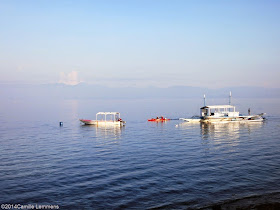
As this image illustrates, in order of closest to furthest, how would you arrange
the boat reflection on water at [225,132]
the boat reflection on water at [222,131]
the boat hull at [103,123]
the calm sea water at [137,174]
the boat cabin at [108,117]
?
the calm sea water at [137,174] → the boat reflection on water at [222,131] → the boat reflection on water at [225,132] → the boat hull at [103,123] → the boat cabin at [108,117]

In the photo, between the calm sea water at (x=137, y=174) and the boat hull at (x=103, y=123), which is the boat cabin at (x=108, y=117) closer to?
the boat hull at (x=103, y=123)

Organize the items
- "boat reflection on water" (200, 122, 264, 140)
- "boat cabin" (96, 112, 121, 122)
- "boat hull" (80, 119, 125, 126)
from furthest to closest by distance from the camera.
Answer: "boat cabin" (96, 112, 121, 122) < "boat hull" (80, 119, 125, 126) < "boat reflection on water" (200, 122, 264, 140)

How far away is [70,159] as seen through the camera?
4325 cm

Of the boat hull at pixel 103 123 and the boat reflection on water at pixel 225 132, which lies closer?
the boat reflection on water at pixel 225 132

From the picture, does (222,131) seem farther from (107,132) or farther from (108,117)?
(108,117)

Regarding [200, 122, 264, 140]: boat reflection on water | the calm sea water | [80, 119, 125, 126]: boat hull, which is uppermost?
[80, 119, 125, 126]: boat hull

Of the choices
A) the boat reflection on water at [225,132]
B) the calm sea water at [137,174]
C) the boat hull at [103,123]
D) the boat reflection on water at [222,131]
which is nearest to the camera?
the calm sea water at [137,174]

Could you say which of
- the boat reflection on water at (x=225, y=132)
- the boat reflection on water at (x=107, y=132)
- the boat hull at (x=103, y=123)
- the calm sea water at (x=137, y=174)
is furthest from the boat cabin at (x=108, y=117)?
the calm sea water at (x=137, y=174)

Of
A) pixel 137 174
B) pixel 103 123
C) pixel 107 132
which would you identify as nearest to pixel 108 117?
pixel 103 123

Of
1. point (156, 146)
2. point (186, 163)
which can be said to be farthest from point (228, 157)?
point (156, 146)

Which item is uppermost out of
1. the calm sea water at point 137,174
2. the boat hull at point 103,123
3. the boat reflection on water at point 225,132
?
the boat hull at point 103,123

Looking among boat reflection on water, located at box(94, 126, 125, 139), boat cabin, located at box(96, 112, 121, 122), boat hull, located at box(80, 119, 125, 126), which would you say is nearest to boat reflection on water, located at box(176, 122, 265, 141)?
boat reflection on water, located at box(94, 126, 125, 139)

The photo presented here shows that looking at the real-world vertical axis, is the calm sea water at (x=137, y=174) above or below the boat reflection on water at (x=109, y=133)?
below

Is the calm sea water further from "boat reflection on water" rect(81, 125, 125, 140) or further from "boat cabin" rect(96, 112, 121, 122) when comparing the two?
"boat cabin" rect(96, 112, 121, 122)
